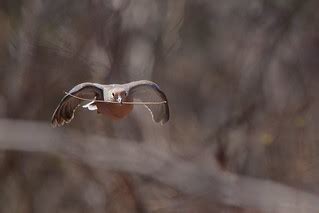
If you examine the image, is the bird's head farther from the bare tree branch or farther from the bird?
the bare tree branch

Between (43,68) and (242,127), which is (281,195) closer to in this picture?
(242,127)

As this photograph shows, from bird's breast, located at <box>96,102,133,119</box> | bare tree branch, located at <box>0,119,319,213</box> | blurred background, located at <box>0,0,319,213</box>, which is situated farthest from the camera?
blurred background, located at <box>0,0,319,213</box>

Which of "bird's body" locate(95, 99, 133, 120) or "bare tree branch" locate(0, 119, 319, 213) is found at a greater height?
"bird's body" locate(95, 99, 133, 120)

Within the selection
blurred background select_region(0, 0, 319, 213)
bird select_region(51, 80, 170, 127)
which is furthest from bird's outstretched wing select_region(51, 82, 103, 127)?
blurred background select_region(0, 0, 319, 213)

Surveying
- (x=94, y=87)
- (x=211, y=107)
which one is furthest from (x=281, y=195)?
(x=94, y=87)

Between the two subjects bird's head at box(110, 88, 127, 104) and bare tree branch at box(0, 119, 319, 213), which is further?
bare tree branch at box(0, 119, 319, 213)
